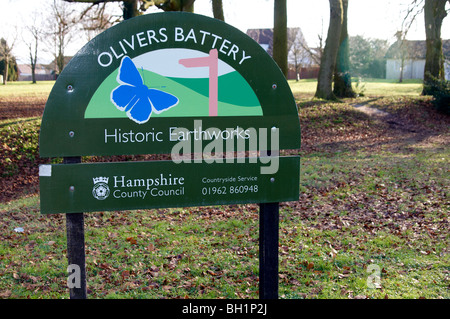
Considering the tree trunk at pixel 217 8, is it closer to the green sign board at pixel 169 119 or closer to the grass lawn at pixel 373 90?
the grass lawn at pixel 373 90

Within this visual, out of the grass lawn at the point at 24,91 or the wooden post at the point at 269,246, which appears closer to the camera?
the wooden post at the point at 269,246

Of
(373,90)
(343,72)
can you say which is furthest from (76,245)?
(373,90)

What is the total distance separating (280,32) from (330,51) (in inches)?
164

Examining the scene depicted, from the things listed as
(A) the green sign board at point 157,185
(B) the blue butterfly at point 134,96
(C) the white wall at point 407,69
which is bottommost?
(A) the green sign board at point 157,185

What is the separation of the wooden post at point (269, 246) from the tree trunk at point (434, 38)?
78.0 ft

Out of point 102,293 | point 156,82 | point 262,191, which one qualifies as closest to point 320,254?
point 262,191

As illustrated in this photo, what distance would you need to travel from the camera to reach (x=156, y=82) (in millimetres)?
3725

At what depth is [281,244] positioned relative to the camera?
646 cm

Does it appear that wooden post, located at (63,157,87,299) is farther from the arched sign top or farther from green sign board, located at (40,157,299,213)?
the arched sign top

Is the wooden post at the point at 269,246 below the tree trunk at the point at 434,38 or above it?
below

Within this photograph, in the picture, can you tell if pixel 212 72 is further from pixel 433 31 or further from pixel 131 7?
pixel 433 31

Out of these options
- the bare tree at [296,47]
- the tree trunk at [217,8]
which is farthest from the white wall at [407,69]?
the tree trunk at [217,8]

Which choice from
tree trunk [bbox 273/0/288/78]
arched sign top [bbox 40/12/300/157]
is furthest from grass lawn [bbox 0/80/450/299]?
tree trunk [bbox 273/0/288/78]

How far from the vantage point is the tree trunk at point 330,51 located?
21078mm
